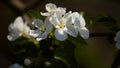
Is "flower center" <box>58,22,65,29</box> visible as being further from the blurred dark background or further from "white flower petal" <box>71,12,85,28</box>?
the blurred dark background

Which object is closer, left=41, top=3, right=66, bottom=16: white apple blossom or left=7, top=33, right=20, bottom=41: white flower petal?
left=41, top=3, right=66, bottom=16: white apple blossom

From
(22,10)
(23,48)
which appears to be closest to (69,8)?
(22,10)

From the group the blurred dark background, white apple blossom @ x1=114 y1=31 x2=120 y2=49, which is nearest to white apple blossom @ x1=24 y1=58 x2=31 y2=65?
white apple blossom @ x1=114 y1=31 x2=120 y2=49

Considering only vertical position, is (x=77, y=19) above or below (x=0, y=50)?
below

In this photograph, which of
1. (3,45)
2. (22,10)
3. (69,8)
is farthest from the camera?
(69,8)

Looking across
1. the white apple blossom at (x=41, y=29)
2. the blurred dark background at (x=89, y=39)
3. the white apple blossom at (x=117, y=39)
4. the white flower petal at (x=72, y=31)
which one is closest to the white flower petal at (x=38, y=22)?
the white apple blossom at (x=41, y=29)

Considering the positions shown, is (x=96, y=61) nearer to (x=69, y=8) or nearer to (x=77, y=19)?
(x=69, y=8)
